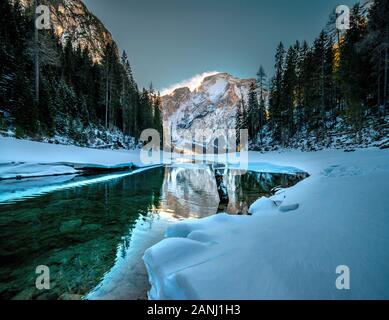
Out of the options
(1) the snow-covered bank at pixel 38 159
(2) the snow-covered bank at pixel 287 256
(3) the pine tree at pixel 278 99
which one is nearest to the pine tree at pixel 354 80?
(3) the pine tree at pixel 278 99

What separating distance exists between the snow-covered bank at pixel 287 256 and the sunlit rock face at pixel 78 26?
88.5 m

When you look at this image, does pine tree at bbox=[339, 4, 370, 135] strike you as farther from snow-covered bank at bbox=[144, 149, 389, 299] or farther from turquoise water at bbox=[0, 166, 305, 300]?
snow-covered bank at bbox=[144, 149, 389, 299]

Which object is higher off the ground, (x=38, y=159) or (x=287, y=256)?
(x=38, y=159)

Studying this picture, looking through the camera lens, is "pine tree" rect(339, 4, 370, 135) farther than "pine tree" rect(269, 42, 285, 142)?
No

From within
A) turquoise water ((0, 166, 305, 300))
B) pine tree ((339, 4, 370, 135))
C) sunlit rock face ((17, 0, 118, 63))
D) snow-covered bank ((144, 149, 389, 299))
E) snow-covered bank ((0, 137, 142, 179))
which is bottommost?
turquoise water ((0, 166, 305, 300))

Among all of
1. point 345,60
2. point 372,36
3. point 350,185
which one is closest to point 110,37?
point 345,60

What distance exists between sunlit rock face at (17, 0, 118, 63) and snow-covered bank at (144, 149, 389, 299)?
3485 inches

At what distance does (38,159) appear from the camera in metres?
13.7

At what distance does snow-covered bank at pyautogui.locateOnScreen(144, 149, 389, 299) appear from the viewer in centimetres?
197

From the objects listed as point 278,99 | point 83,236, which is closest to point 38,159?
point 83,236

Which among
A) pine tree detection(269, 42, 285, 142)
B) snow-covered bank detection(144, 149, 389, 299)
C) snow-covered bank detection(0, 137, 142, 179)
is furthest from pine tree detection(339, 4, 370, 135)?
snow-covered bank detection(0, 137, 142, 179)

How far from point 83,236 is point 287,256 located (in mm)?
5025

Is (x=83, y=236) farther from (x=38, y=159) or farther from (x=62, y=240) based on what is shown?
(x=38, y=159)

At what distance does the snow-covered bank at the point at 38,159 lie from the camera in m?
11.9
